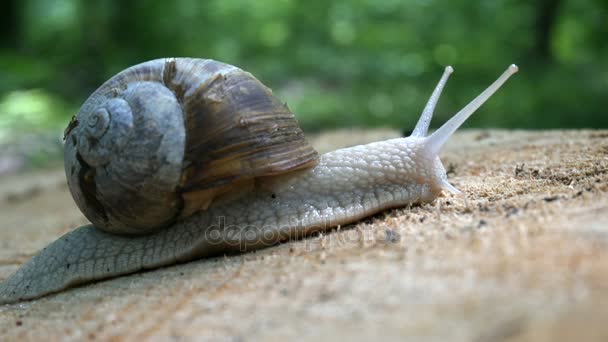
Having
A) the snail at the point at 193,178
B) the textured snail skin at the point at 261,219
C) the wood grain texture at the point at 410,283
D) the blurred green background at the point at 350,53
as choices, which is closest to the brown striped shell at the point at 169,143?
the snail at the point at 193,178

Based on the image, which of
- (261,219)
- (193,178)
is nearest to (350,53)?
(261,219)

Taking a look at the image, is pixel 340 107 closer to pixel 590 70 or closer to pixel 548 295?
pixel 590 70

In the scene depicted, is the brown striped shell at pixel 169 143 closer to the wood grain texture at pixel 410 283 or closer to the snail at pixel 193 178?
the snail at pixel 193 178

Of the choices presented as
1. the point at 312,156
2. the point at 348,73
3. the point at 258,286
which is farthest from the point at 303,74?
the point at 258,286

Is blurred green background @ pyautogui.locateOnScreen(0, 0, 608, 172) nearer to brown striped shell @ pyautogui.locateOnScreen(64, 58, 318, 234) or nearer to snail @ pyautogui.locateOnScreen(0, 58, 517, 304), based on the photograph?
snail @ pyautogui.locateOnScreen(0, 58, 517, 304)

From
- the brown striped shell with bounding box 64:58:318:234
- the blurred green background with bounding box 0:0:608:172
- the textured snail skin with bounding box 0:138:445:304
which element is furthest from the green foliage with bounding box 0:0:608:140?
the brown striped shell with bounding box 64:58:318:234

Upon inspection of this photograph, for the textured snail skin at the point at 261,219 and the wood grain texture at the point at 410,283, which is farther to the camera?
the textured snail skin at the point at 261,219
